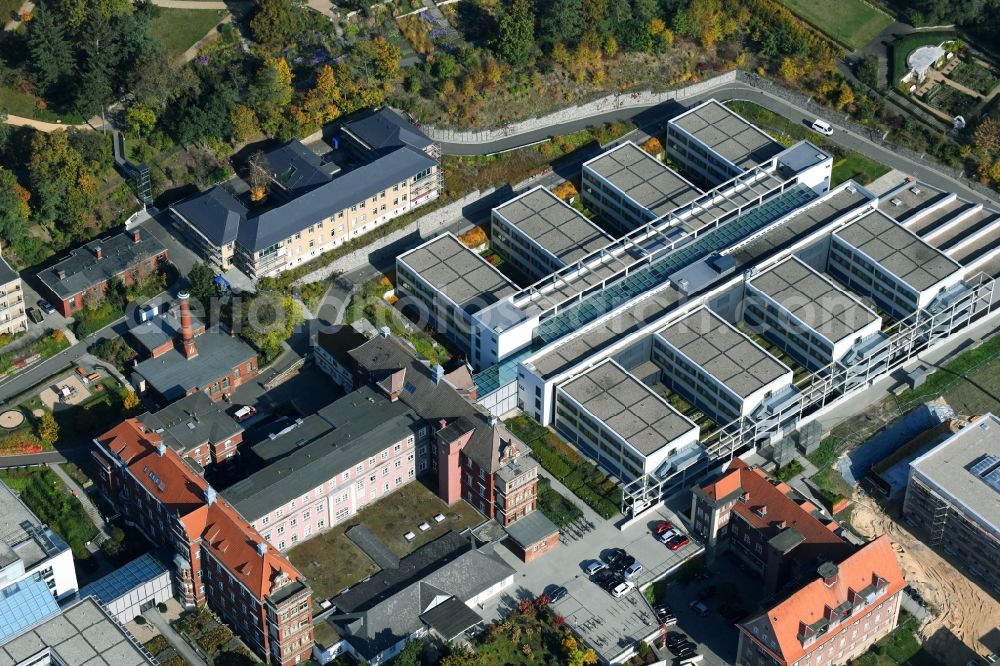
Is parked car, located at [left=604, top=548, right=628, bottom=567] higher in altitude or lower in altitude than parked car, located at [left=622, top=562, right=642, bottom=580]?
lower

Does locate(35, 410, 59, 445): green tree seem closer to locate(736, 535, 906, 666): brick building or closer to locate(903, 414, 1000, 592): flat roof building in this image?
locate(736, 535, 906, 666): brick building

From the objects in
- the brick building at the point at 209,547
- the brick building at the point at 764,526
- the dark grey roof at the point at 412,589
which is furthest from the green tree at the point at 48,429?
the brick building at the point at 764,526

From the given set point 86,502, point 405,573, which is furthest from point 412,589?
point 86,502

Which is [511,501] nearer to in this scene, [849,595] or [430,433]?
[430,433]

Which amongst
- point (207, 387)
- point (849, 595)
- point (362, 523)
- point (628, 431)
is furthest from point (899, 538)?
point (207, 387)

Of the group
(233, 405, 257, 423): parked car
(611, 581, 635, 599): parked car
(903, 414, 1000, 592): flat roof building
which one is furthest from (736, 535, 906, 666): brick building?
(233, 405, 257, 423): parked car

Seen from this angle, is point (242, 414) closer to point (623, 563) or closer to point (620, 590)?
point (623, 563)
